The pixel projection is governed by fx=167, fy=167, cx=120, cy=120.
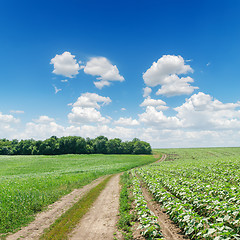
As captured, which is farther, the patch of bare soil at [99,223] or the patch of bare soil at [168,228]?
the patch of bare soil at [99,223]

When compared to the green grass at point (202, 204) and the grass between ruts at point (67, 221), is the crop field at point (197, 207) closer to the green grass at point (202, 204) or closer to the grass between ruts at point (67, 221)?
the green grass at point (202, 204)

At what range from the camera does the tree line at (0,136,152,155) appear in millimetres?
100250

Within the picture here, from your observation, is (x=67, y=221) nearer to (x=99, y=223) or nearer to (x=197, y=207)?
(x=99, y=223)

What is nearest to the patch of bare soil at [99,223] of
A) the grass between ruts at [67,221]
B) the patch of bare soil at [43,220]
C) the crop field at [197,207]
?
the grass between ruts at [67,221]

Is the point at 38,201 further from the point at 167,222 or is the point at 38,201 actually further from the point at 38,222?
the point at 167,222

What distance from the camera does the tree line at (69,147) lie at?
3947 inches

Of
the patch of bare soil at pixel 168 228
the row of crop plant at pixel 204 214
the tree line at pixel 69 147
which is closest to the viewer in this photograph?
the row of crop plant at pixel 204 214

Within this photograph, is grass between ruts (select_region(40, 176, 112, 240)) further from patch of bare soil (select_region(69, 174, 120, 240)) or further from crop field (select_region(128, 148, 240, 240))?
crop field (select_region(128, 148, 240, 240))

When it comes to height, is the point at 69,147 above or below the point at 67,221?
below

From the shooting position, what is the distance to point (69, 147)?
352ft

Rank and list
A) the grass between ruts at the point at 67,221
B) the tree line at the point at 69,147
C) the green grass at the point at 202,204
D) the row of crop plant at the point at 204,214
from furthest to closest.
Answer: the tree line at the point at 69,147 < the grass between ruts at the point at 67,221 < the green grass at the point at 202,204 < the row of crop plant at the point at 204,214

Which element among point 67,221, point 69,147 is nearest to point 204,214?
point 67,221

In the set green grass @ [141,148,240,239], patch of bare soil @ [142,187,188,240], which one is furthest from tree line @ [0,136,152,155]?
patch of bare soil @ [142,187,188,240]

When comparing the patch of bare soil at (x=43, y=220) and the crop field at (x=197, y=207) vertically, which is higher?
the crop field at (x=197, y=207)
